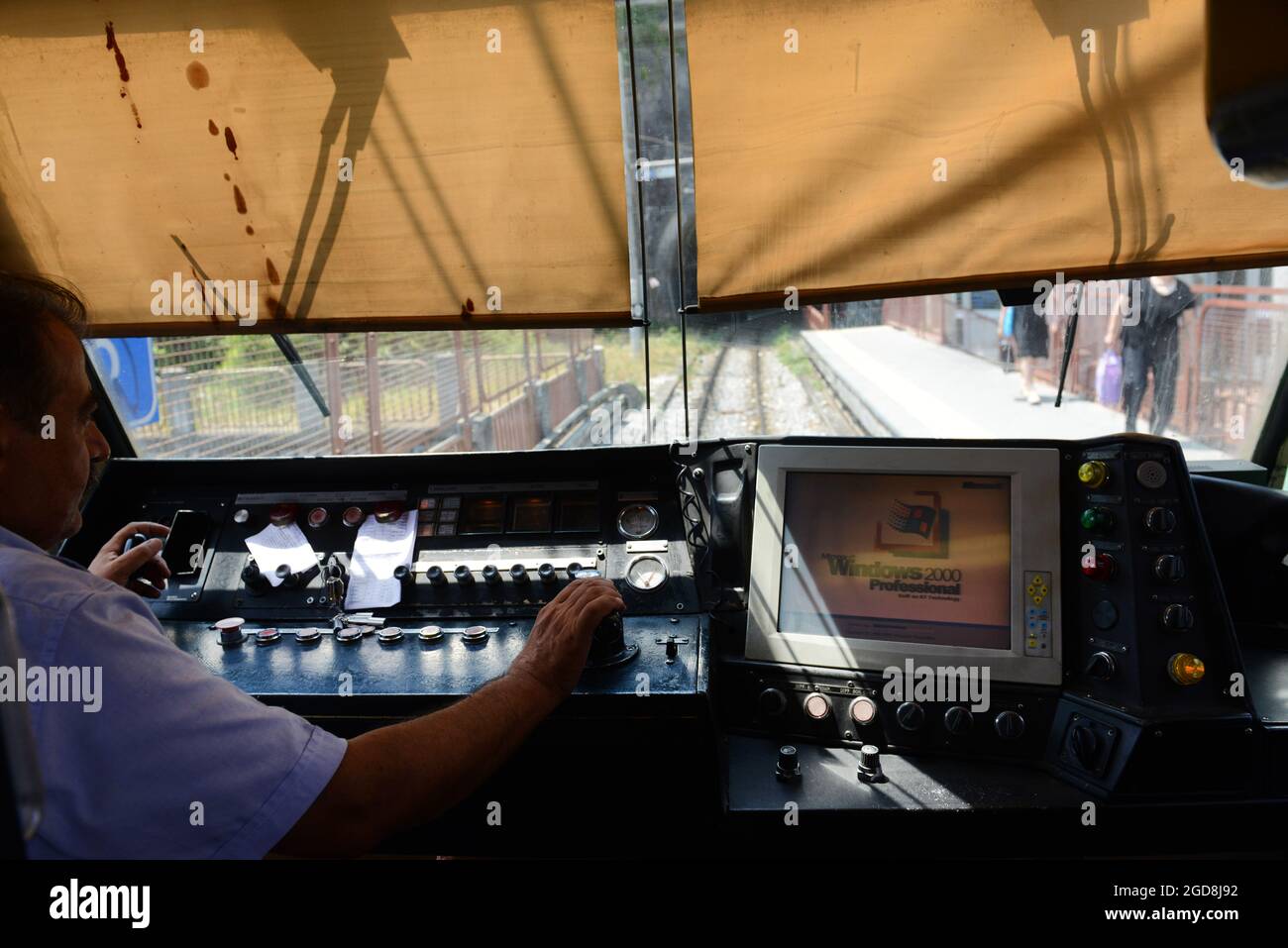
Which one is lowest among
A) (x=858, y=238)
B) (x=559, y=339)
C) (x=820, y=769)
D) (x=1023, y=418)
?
(x=820, y=769)

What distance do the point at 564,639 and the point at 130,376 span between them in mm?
2008

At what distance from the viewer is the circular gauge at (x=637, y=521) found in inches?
86.6

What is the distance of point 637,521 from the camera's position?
2219mm

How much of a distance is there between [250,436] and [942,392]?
2049 millimetres

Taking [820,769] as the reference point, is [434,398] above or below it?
above

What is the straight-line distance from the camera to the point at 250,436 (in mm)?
2621

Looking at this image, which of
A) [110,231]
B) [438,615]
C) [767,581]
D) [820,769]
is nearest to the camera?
[820,769]

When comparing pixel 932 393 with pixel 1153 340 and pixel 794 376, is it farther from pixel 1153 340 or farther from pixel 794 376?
pixel 1153 340

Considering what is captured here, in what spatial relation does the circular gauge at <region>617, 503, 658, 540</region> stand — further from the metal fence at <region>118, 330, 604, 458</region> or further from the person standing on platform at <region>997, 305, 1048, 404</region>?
the person standing on platform at <region>997, 305, 1048, 404</region>

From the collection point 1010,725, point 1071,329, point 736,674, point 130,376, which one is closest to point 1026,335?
point 1071,329

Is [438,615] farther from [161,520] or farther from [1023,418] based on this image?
[1023,418]

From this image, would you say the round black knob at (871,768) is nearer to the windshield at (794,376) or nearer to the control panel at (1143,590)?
the control panel at (1143,590)

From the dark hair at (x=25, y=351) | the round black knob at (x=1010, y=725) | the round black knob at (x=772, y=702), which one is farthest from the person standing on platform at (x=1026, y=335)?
the dark hair at (x=25, y=351)
